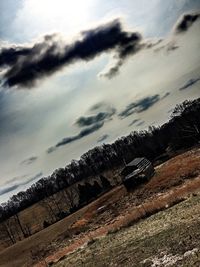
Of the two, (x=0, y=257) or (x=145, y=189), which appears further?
(x=0, y=257)

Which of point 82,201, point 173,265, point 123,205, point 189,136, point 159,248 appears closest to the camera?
point 173,265

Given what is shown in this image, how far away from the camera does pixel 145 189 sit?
2164 inches

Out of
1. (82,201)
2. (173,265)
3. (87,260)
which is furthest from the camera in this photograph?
(82,201)

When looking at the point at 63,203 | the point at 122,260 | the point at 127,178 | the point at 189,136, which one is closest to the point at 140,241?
the point at 122,260

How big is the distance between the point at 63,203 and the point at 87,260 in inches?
4712

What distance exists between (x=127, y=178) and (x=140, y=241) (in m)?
42.7

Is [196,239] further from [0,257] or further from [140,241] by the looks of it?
[0,257]

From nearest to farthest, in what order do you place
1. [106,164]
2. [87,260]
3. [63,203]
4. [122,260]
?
[122,260] → [87,260] → [63,203] → [106,164]

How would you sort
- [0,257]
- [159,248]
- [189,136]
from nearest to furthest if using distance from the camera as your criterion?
[159,248]
[0,257]
[189,136]

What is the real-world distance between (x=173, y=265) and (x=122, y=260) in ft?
17.3

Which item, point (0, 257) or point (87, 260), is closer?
point (87, 260)

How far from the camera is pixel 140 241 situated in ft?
69.1

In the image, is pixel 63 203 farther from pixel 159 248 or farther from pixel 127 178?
pixel 159 248

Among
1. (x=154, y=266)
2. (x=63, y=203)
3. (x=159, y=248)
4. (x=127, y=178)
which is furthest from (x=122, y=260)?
(x=63, y=203)
